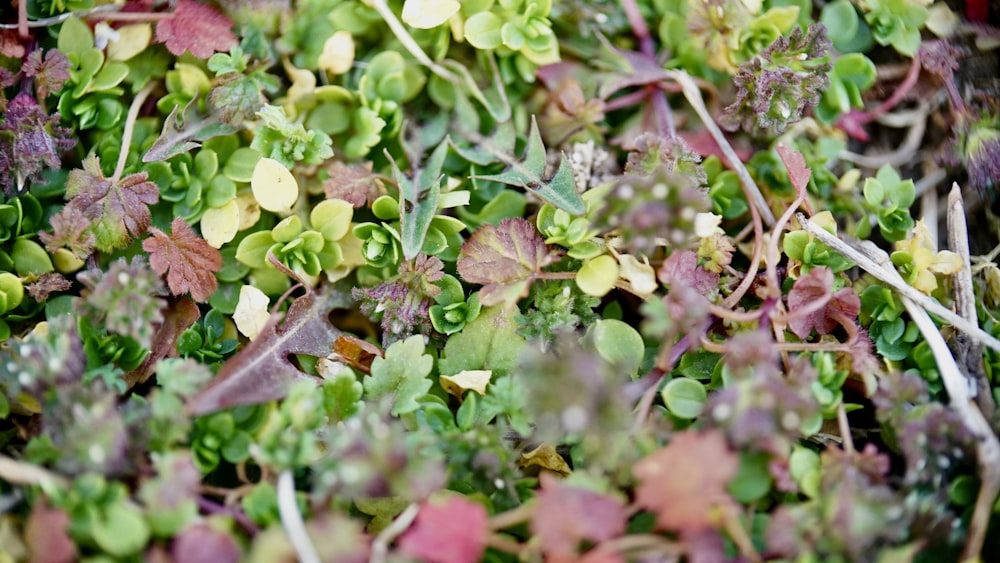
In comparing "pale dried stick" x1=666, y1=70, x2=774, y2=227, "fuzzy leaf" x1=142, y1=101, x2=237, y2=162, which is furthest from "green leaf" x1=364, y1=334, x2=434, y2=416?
"pale dried stick" x1=666, y1=70, x2=774, y2=227

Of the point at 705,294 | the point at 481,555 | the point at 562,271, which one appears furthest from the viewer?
the point at 562,271

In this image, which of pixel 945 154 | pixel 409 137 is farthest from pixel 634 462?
pixel 945 154

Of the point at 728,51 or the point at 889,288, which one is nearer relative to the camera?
the point at 889,288

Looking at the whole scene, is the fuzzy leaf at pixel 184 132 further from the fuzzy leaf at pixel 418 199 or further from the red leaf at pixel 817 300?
the red leaf at pixel 817 300

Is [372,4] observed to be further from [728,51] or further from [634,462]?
[634,462]

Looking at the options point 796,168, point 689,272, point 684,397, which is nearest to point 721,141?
point 796,168

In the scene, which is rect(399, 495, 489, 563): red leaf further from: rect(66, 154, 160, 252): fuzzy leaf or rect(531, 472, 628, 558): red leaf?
rect(66, 154, 160, 252): fuzzy leaf

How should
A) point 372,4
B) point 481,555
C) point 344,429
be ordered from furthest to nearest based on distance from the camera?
1. point 372,4
2. point 344,429
3. point 481,555

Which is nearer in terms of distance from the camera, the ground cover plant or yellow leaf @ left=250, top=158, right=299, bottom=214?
the ground cover plant
